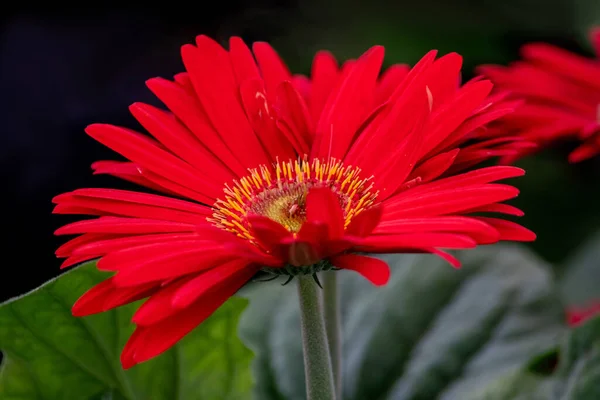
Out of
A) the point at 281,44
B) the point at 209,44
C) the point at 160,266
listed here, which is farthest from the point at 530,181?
the point at 160,266

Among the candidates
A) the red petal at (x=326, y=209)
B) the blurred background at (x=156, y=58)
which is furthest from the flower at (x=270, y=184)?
the blurred background at (x=156, y=58)

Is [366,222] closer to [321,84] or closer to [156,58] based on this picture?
[321,84]

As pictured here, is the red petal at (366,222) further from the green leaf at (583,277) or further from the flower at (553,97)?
the green leaf at (583,277)

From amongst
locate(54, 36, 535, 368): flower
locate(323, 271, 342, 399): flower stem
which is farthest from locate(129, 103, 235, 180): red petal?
locate(323, 271, 342, 399): flower stem

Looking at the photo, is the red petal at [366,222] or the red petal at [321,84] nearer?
the red petal at [366,222]

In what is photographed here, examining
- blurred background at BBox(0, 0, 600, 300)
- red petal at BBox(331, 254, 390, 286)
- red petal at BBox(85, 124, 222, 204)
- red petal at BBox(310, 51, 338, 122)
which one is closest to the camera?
red petal at BBox(331, 254, 390, 286)

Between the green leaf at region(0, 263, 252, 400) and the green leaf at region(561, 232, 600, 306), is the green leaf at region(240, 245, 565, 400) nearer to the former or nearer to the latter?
the green leaf at region(0, 263, 252, 400)
